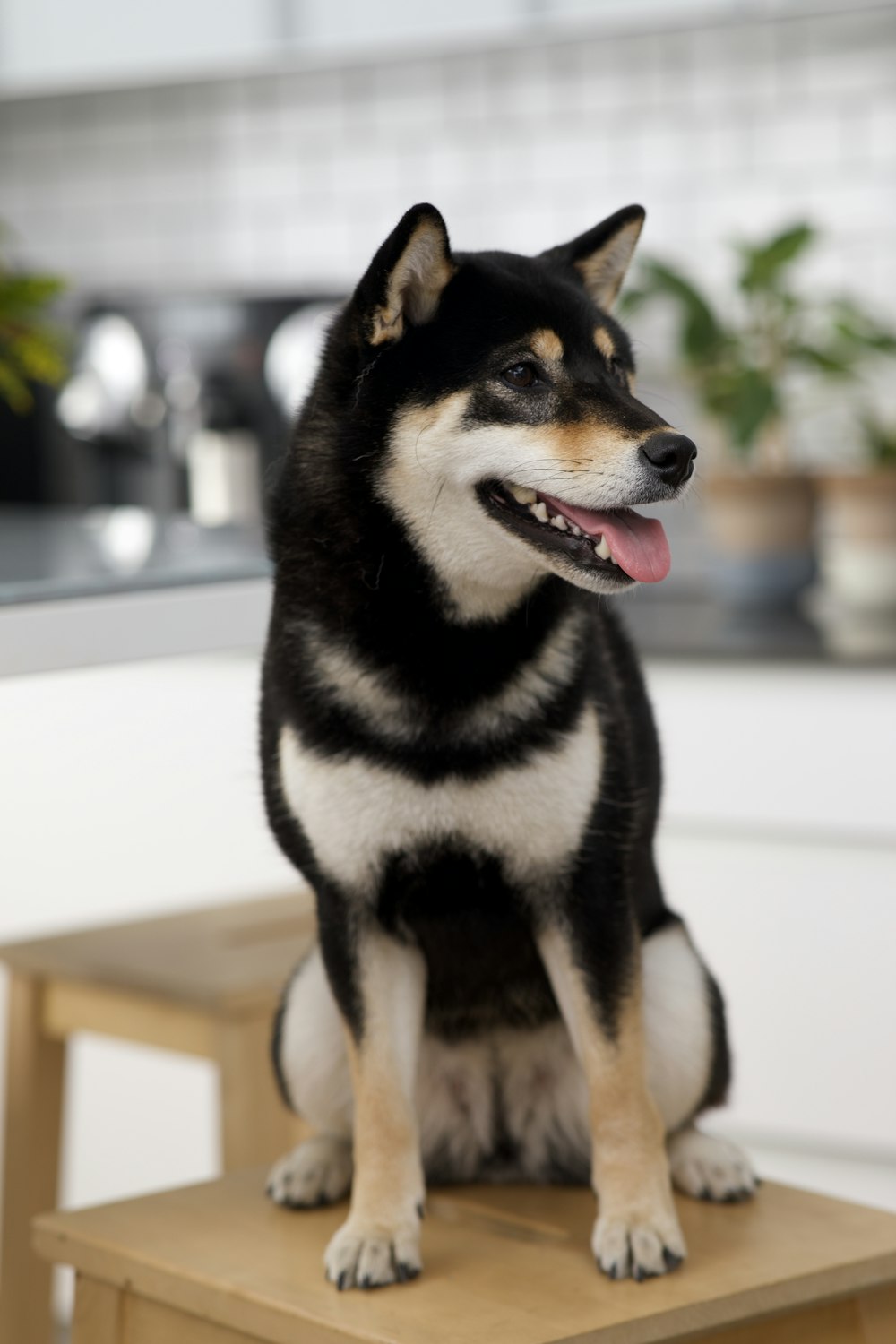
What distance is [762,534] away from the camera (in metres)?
2.85

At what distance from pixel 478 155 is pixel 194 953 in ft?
6.32

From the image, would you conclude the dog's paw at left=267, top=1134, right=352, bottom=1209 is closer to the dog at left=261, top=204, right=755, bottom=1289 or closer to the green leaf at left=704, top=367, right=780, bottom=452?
the dog at left=261, top=204, right=755, bottom=1289

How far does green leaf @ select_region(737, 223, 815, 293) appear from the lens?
2.79 m

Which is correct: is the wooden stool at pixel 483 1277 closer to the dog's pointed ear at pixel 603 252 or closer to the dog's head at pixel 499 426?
the dog's head at pixel 499 426

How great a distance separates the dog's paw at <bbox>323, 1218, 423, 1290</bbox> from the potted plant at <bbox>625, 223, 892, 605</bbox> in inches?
71.7

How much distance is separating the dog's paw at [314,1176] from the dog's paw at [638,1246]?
23 centimetres

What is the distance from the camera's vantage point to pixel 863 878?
2.42m

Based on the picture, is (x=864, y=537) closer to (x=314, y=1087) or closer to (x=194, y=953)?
(x=194, y=953)

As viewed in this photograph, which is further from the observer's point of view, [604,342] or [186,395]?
[186,395]

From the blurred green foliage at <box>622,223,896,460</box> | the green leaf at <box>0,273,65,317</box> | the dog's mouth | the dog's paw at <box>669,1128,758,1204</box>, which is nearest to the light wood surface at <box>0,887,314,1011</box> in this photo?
the dog's paw at <box>669,1128,758,1204</box>

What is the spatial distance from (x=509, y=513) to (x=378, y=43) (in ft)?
6.85

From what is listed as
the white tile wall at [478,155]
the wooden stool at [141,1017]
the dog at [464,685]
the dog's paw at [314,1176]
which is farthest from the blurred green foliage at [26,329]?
the white tile wall at [478,155]

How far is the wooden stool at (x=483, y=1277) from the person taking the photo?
42.0 inches

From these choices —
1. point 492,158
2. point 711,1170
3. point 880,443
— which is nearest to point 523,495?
point 711,1170
